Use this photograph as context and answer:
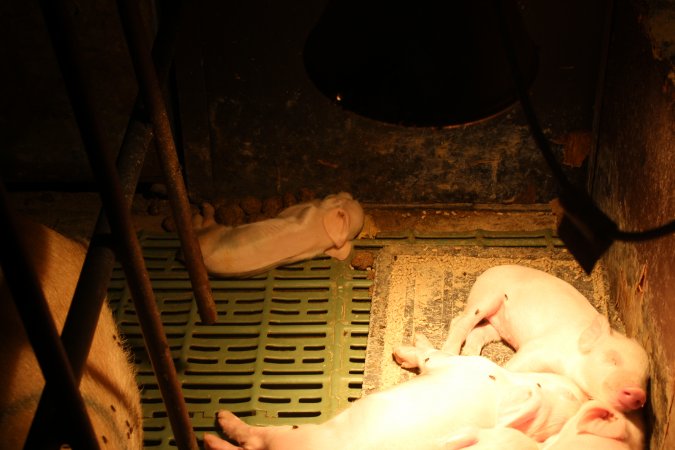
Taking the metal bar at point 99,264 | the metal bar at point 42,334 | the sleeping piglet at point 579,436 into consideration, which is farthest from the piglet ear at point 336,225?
the metal bar at point 42,334

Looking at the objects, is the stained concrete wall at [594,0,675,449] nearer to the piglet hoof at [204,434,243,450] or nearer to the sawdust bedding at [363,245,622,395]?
the sawdust bedding at [363,245,622,395]

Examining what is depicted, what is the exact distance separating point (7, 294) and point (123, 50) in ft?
6.69

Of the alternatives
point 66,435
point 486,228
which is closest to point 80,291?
point 66,435

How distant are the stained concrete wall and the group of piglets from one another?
0.36 feet

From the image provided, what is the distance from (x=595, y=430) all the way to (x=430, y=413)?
585 millimetres

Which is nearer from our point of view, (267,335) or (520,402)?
(520,402)

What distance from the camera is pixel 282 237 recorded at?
157 inches

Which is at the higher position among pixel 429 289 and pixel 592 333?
pixel 429 289

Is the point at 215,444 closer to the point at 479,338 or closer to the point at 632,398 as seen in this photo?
the point at 479,338

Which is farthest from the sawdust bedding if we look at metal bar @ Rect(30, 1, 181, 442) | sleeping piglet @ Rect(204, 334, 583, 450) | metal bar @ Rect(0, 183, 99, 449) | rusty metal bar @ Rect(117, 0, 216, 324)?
metal bar @ Rect(0, 183, 99, 449)

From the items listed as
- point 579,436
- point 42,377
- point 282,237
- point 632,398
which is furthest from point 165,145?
point 632,398

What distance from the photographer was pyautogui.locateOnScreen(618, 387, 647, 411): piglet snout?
114 inches

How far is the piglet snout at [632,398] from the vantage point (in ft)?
9.51

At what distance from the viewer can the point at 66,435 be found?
1.88m
